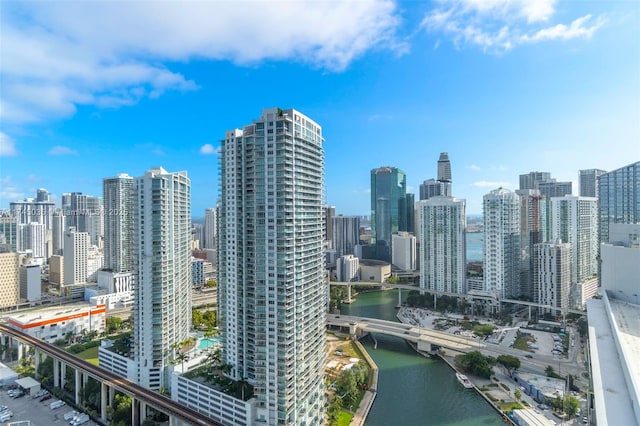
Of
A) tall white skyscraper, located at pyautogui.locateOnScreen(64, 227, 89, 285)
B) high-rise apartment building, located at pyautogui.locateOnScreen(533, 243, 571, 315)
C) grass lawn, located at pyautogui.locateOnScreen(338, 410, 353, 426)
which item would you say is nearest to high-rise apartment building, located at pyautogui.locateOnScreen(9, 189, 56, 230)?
tall white skyscraper, located at pyautogui.locateOnScreen(64, 227, 89, 285)

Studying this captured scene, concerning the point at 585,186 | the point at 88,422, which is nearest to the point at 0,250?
the point at 88,422

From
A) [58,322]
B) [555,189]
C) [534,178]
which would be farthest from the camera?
[534,178]

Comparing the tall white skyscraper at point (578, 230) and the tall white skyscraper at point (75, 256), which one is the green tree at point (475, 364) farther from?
the tall white skyscraper at point (75, 256)

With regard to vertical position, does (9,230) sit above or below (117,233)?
above

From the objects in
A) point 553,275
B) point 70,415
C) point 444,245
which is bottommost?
point 70,415

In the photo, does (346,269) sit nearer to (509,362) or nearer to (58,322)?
(509,362)

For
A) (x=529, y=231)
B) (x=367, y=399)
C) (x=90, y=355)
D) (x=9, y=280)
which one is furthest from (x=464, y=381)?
(x=9, y=280)
